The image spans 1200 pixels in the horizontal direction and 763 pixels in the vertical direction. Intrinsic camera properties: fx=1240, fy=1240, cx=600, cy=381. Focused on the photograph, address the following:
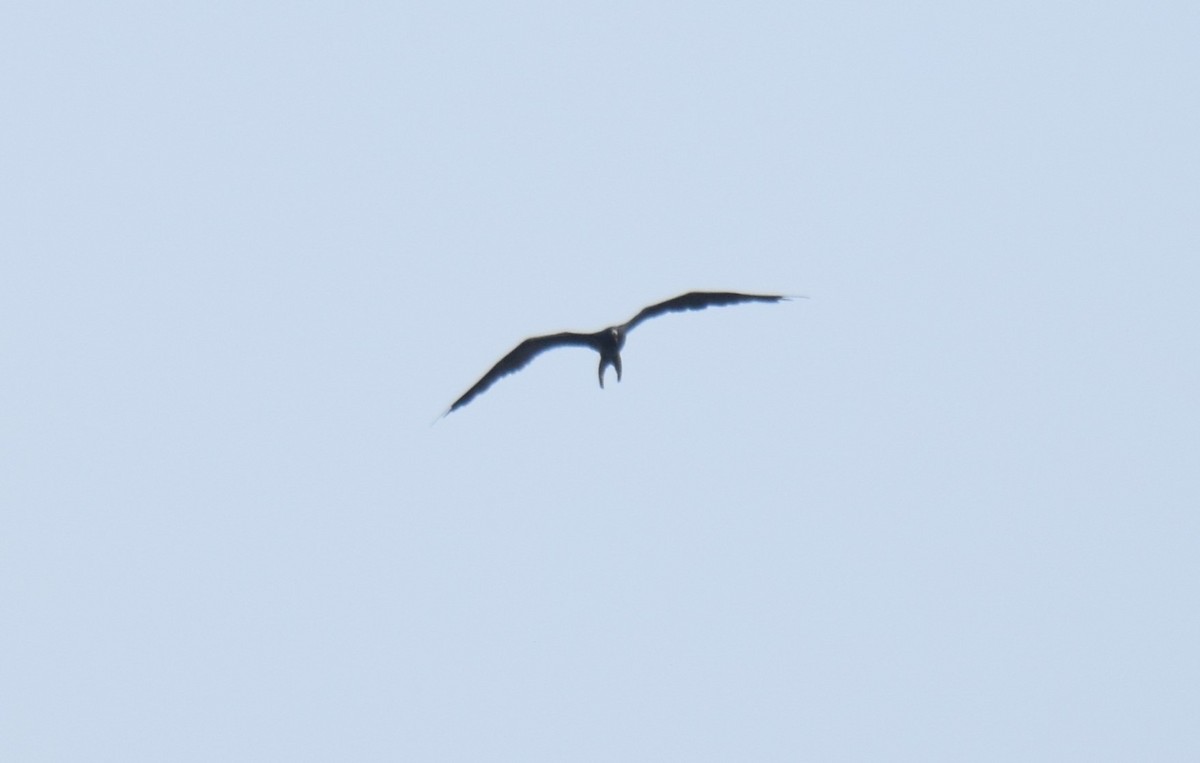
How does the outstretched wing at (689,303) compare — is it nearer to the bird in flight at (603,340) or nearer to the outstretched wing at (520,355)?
the bird in flight at (603,340)

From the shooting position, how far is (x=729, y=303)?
19359mm

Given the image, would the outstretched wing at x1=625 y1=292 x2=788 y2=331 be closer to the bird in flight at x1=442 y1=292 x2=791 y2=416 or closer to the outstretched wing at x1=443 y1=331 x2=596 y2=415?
the bird in flight at x1=442 y1=292 x2=791 y2=416

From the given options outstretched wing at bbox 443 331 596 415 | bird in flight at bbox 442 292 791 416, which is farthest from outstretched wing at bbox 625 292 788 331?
outstretched wing at bbox 443 331 596 415

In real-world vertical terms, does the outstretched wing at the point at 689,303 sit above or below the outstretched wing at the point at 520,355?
above

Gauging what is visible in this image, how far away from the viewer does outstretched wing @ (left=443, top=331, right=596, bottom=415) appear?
64.2 ft

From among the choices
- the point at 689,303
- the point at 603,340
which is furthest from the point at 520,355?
the point at 689,303

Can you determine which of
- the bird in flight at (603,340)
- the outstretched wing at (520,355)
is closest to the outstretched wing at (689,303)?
the bird in flight at (603,340)

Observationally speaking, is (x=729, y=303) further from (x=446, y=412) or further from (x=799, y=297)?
(x=446, y=412)

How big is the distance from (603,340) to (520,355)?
1.46m

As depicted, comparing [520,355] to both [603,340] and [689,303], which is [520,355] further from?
[689,303]

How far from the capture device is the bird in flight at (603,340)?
19172 millimetres

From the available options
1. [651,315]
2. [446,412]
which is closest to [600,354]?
[651,315]

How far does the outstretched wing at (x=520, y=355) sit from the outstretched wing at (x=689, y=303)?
0.88 meters

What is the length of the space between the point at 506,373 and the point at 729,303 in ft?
12.2
